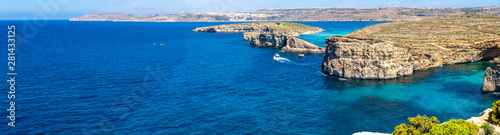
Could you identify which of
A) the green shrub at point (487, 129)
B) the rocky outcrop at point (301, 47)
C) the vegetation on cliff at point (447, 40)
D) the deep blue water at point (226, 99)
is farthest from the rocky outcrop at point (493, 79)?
the rocky outcrop at point (301, 47)

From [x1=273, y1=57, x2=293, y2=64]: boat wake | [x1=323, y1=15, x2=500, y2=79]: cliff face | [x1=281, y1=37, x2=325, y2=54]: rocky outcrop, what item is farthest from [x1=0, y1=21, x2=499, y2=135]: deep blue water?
[x1=281, y1=37, x2=325, y2=54]: rocky outcrop

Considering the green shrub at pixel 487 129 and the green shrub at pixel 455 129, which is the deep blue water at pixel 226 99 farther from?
the green shrub at pixel 455 129

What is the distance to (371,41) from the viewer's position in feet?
292

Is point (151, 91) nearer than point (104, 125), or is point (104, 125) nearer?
point (104, 125)

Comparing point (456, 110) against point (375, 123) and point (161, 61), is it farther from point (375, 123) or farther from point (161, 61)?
point (161, 61)

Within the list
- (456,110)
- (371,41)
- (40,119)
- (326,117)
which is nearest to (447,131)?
(326,117)

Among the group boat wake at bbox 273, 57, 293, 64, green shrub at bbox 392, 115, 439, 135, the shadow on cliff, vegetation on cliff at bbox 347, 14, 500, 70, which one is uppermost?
vegetation on cliff at bbox 347, 14, 500, 70

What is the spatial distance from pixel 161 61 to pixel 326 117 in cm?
8324

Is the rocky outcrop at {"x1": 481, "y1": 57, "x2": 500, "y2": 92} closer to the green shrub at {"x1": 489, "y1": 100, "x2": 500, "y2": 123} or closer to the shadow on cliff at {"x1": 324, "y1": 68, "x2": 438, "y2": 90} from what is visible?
the shadow on cliff at {"x1": 324, "y1": 68, "x2": 438, "y2": 90}

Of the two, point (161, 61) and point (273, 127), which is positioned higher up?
point (161, 61)

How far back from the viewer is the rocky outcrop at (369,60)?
85938 mm

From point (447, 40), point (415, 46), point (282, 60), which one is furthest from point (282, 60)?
point (447, 40)

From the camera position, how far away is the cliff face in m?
86.9

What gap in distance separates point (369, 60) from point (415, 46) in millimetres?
26113
